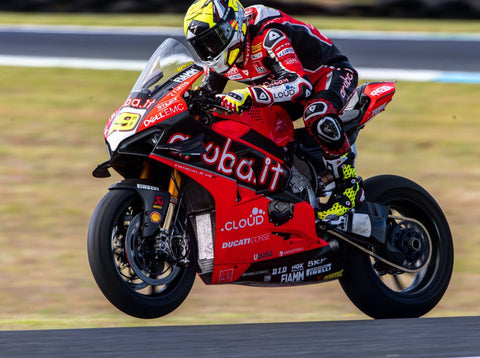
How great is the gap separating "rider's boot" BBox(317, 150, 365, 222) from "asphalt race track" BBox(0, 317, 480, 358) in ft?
2.45

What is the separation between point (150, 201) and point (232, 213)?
478 millimetres

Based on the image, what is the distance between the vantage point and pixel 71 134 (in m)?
8.71

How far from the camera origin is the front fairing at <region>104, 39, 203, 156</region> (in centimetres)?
413

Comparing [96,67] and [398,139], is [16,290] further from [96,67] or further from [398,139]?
[96,67]

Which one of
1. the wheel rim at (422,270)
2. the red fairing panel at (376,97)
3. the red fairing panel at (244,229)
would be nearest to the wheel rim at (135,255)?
the red fairing panel at (244,229)

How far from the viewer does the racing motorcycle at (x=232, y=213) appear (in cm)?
412

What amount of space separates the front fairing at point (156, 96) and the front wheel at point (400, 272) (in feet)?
4.46

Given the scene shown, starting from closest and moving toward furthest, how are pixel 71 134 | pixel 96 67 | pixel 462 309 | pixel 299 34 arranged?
1. pixel 299 34
2. pixel 462 309
3. pixel 71 134
4. pixel 96 67

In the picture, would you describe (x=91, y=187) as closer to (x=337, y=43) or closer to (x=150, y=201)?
(x=150, y=201)

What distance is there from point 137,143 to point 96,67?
7.58 m

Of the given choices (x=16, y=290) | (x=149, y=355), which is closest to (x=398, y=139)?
(x=16, y=290)

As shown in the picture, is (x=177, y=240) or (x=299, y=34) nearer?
(x=177, y=240)

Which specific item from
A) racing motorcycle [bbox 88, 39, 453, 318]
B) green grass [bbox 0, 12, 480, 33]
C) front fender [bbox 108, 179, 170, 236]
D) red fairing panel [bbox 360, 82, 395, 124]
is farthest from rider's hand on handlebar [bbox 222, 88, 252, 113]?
green grass [bbox 0, 12, 480, 33]

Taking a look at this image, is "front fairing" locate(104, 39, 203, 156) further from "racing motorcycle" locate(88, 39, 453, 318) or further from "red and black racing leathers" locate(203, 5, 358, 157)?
"red and black racing leathers" locate(203, 5, 358, 157)
